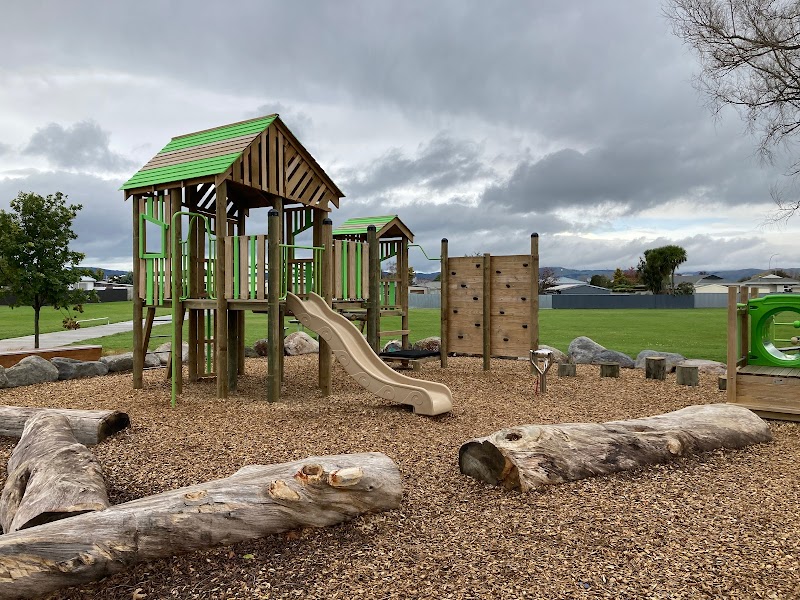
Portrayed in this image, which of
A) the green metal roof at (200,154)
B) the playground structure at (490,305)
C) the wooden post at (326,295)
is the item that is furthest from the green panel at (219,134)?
the playground structure at (490,305)

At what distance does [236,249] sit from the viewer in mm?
8219

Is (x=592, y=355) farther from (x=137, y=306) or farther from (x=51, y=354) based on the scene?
(x=51, y=354)

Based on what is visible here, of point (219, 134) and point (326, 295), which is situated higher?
point (219, 134)

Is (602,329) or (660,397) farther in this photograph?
(602,329)

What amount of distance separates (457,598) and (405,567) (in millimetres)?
420

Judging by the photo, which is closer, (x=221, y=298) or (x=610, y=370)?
(x=221, y=298)

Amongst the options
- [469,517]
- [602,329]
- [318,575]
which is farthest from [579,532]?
[602,329]

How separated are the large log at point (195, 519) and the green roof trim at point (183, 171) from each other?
542 cm

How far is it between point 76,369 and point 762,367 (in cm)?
1141

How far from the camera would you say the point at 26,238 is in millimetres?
13781

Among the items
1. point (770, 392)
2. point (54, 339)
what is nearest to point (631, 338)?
point (770, 392)

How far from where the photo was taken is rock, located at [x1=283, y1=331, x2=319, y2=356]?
14.5 m

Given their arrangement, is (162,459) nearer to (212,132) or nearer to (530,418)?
(530,418)

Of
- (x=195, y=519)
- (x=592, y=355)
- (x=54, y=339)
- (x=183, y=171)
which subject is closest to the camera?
(x=195, y=519)
